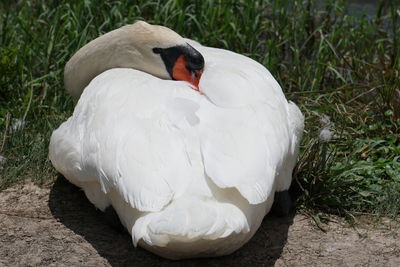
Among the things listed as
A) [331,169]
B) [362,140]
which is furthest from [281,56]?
[331,169]

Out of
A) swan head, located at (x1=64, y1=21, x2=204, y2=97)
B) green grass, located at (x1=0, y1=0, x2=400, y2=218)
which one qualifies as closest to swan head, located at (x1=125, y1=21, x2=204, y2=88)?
swan head, located at (x1=64, y1=21, x2=204, y2=97)

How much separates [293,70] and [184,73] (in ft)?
5.86

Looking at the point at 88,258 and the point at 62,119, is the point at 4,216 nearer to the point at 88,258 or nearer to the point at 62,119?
the point at 88,258

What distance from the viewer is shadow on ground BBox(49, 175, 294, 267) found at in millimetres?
4633

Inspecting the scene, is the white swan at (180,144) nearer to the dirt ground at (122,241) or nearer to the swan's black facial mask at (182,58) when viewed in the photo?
the swan's black facial mask at (182,58)

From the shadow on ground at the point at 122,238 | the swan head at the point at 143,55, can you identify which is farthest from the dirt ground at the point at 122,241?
the swan head at the point at 143,55

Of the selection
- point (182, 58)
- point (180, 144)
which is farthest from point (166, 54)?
point (180, 144)

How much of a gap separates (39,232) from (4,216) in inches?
11.1

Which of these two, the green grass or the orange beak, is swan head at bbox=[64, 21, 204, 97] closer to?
the orange beak

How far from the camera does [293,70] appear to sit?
22.7 ft

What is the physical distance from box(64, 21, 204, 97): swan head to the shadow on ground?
766 mm

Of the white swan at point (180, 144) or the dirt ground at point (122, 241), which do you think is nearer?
the white swan at point (180, 144)

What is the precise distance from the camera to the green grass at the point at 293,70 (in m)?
5.38

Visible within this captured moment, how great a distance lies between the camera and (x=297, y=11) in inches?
294
